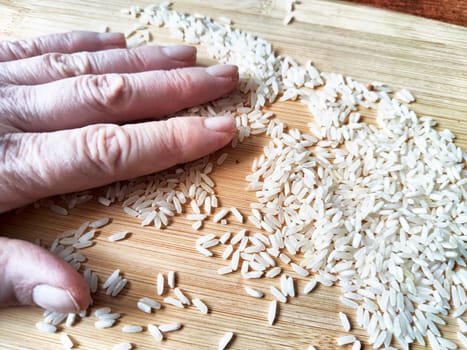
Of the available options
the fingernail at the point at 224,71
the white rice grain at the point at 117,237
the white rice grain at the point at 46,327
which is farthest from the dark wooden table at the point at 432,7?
the white rice grain at the point at 46,327

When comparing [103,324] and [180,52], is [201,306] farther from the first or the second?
[180,52]

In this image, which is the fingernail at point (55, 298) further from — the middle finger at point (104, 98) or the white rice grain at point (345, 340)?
the white rice grain at point (345, 340)

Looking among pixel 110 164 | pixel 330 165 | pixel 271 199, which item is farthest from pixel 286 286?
pixel 110 164

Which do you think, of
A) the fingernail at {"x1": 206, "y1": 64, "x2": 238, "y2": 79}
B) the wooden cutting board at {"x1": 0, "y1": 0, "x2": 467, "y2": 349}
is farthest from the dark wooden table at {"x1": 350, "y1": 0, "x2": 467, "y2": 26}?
the fingernail at {"x1": 206, "y1": 64, "x2": 238, "y2": 79}

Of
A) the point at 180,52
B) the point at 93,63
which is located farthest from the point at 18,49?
the point at 180,52

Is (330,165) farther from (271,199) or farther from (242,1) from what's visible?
(242,1)

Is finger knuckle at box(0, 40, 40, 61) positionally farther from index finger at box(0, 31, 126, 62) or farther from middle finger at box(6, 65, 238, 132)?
middle finger at box(6, 65, 238, 132)
